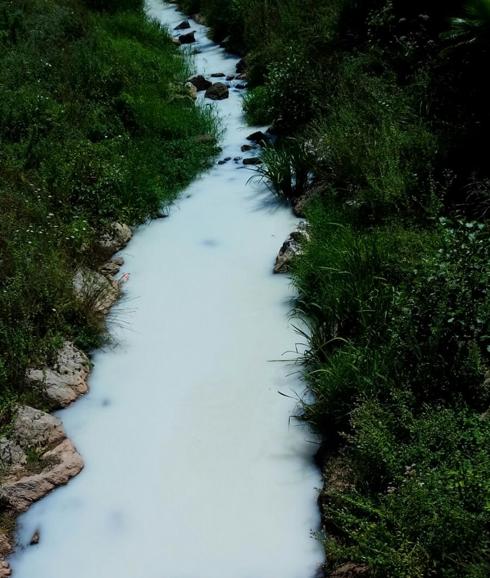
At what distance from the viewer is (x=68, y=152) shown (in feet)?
23.9

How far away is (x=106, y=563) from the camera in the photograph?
412 centimetres

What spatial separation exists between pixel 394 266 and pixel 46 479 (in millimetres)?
2990

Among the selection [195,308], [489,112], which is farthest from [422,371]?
[489,112]

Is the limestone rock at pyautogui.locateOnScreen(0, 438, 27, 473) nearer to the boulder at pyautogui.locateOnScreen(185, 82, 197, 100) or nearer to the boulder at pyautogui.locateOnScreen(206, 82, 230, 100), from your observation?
the boulder at pyautogui.locateOnScreen(185, 82, 197, 100)

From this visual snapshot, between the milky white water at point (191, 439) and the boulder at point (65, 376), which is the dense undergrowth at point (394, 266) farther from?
the boulder at point (65, 376)

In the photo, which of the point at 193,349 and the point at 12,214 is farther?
the point at 12,214

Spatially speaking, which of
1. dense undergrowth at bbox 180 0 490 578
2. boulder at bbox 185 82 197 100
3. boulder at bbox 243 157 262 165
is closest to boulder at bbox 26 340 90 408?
dense undergrowth at bbox 180 0 490 578

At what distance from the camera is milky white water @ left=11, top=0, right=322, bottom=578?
4152 millimetres

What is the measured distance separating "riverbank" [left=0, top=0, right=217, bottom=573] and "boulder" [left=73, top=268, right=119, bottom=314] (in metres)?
0.02

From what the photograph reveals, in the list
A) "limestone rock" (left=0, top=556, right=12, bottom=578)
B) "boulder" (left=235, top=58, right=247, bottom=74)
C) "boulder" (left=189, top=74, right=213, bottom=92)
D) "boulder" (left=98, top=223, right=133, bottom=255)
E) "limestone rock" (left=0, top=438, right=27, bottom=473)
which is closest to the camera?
"limestone rock" (left=0, top=556, right=12, bottom=578)

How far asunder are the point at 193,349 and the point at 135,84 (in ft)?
16.3

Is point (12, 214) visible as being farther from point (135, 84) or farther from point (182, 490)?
point (135, 84)

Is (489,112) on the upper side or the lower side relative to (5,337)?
upper

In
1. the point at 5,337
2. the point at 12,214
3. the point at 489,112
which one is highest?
the point at 489,112
